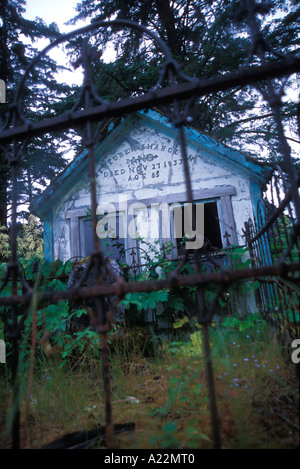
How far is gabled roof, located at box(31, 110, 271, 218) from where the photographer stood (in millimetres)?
5789

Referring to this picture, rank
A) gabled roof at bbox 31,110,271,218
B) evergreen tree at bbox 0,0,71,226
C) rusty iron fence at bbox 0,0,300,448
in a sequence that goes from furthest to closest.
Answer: evergreen tree at bbox 0,0,71,226, gabled roof at bbox 31,110,271,218, rusty iron fence at bbox 0,0,300,448

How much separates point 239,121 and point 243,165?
4789 mm

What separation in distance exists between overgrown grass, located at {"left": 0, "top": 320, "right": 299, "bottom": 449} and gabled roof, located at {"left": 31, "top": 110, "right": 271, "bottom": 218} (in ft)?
12.9

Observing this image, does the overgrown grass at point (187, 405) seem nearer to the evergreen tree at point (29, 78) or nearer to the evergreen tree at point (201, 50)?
the evergreen tree at point (201, 50)

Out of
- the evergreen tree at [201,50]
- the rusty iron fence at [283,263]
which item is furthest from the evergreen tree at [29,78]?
the rusty iron fence at [283,263]

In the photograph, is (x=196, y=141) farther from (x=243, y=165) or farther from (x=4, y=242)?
(x=4, y=242)

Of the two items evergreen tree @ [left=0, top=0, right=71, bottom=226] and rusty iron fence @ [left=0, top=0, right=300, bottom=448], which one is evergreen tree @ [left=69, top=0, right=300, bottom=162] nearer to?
evergreen tree @ [left=0, top=0, right=71, bottom=226]

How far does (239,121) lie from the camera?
9531 mm

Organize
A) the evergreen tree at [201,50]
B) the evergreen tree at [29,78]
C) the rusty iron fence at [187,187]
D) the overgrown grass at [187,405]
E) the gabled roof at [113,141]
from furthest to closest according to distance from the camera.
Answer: the evergreen tree at [29,78]
the evergreen tree at [201,50]
the gabled roof at [113,141]
the overgrown grass at [187,405]
the rusty iron fence at [187,187]

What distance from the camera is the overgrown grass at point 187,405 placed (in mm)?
1500

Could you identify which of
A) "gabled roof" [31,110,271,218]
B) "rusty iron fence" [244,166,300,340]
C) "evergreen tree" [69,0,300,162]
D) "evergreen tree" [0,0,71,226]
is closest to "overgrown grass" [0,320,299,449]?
"rusty iron fence" [244,166,300,340]

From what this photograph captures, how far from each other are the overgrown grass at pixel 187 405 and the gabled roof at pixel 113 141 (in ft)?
12.9
